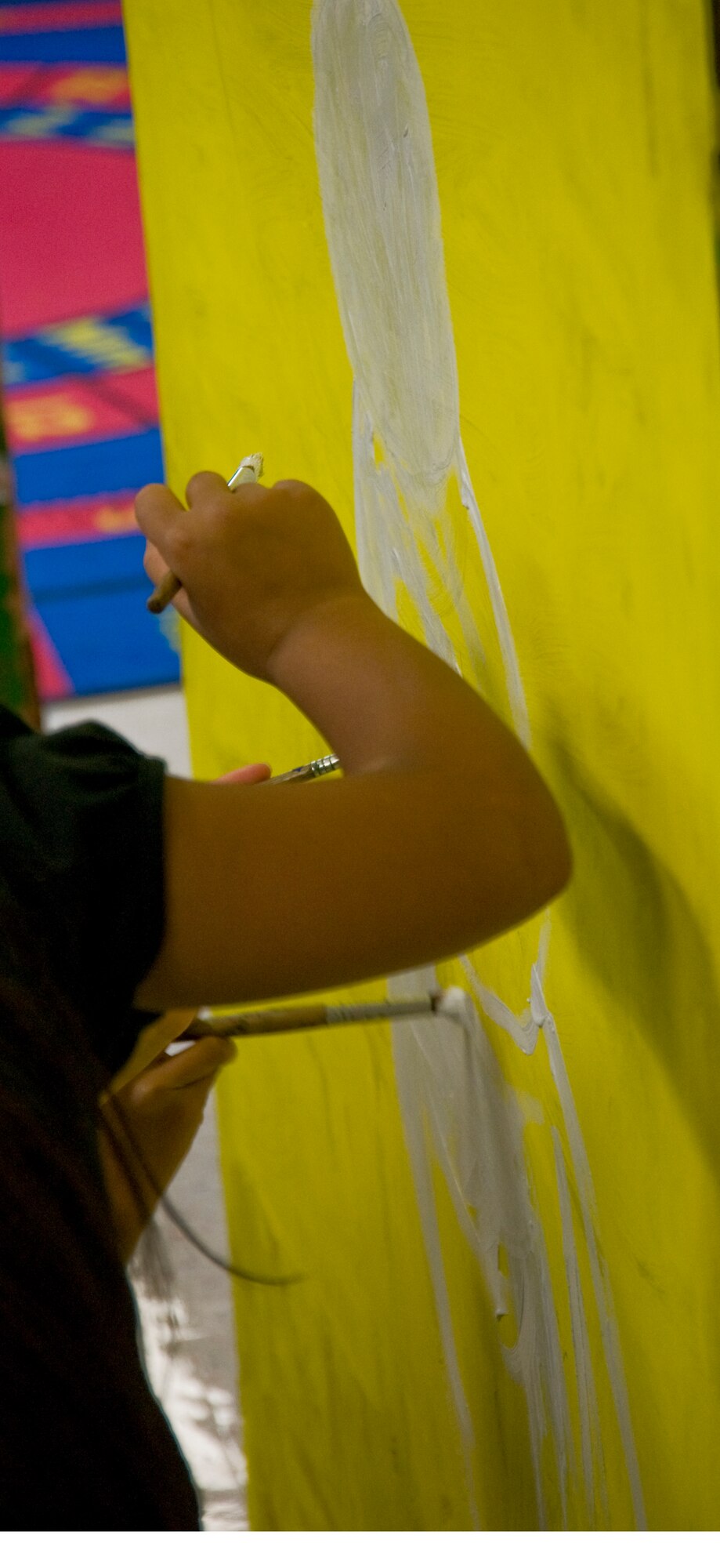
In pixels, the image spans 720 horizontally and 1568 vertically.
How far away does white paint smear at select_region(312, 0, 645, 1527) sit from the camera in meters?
0.70

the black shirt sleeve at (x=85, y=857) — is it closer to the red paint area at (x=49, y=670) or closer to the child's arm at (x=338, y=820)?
the child's arm at (x=338, y=820)

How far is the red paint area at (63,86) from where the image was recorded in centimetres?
354

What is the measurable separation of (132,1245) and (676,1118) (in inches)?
9.7

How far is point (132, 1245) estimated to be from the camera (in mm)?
646

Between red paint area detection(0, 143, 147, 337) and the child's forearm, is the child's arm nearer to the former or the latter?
the child's forearm

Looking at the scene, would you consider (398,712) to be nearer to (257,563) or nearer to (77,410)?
(257,563)

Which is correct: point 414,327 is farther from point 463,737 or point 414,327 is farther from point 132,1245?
point 132,1245

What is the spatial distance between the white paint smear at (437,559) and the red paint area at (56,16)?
3.12m

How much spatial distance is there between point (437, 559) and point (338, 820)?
0.36m

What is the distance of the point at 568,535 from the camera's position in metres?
0.61

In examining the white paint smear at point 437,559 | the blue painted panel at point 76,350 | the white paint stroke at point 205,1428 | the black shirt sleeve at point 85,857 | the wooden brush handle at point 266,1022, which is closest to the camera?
the black shirt sleeve at point 85,857

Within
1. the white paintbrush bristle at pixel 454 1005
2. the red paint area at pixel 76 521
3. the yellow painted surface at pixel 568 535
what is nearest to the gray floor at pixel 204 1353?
the yellow painted surface at pixel 568 535

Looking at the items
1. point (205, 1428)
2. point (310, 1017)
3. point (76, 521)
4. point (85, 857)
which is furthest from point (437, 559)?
point (76, 521)

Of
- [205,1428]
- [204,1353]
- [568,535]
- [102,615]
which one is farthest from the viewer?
[102,615]
